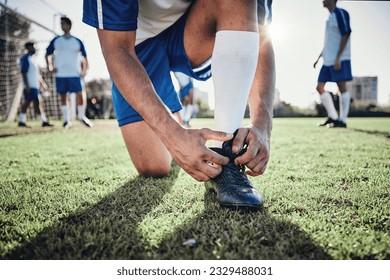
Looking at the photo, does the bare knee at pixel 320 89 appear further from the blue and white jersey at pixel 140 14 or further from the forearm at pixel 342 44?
the blue and white jersey at pixel 140 14

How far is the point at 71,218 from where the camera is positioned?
0.94 meters

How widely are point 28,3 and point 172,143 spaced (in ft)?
4.76

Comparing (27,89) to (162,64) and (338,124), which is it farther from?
(338,124)

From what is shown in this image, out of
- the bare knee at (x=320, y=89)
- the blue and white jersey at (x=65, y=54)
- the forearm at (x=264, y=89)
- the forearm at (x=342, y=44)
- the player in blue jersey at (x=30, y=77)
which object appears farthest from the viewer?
the player in blue jersey at (x=30, y=77)

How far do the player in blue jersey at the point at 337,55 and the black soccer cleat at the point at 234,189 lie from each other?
4586 mm

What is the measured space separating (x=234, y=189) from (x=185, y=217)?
7.6 inches

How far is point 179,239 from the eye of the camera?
76 cm

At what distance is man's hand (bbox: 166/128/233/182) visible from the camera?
804mm

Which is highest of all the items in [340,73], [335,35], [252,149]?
[335,35]

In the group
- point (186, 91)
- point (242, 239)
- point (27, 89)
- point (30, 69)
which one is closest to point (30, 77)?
point (30, 69)

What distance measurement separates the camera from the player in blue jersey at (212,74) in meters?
0.87

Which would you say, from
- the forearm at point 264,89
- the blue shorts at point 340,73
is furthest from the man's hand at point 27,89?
the forearm at point 264,89

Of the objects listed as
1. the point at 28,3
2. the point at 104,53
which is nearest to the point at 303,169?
the point at 104,53
